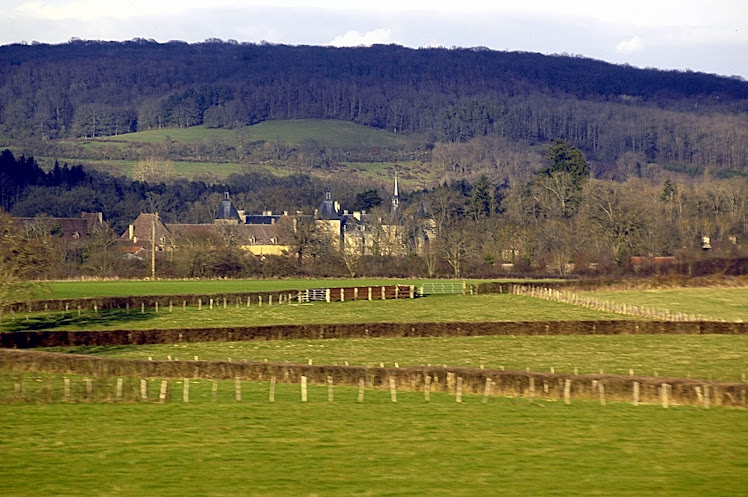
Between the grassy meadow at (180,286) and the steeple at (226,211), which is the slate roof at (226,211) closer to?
the steeple at (226,211)

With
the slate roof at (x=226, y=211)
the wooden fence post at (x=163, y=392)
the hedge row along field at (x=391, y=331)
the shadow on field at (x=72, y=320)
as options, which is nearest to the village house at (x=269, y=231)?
the slate roof at (x=226, y=211)

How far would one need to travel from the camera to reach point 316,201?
175125 mm

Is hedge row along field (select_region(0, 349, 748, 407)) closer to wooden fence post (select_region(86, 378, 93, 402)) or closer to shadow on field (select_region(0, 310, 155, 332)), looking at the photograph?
wooden fence post (select_region(86, 378, 93, 402))

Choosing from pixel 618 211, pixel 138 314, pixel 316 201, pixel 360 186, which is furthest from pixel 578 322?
pixel 360 186

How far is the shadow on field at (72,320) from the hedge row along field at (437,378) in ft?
60.7

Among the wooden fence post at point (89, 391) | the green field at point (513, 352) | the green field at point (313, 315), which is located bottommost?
the green field at point (513, 352)

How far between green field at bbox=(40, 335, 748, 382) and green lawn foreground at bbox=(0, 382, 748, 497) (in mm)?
10955

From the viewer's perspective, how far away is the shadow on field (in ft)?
181

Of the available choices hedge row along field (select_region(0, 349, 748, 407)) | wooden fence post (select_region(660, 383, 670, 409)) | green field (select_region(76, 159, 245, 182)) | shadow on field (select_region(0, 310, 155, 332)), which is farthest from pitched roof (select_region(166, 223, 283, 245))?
wooden fence post (select_region(660, 383, 670, 409))

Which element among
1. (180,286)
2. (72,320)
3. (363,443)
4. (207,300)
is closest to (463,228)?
(180,286)

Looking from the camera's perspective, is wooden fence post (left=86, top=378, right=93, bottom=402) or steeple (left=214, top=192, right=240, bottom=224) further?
steeple (left=214, top=192, right=240, bottom=224)

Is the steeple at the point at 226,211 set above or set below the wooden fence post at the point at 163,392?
above

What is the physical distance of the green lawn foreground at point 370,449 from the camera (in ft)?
64.0

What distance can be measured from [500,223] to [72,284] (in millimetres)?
54894
